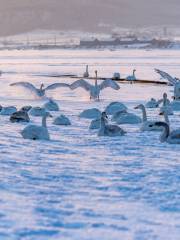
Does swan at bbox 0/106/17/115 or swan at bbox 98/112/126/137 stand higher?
swan at bbox 98/112/126/137

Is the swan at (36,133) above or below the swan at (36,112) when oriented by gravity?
above

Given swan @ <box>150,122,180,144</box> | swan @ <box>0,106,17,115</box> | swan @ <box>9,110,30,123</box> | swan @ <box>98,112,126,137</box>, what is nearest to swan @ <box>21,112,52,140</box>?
swan @ <box>98,112,126,137</box>

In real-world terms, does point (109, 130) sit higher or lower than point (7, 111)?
higher

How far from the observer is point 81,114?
54.1ft

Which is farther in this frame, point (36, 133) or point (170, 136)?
point (36, 133)

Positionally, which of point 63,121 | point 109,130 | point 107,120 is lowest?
point 107,120

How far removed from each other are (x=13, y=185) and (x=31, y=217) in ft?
5.01

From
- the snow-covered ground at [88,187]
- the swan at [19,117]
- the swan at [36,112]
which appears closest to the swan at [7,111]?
the swan at [36,112]

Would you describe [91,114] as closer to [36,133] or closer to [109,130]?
[109,130]

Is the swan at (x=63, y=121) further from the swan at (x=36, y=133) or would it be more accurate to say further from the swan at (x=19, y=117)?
the swan at (x=36, y=133)

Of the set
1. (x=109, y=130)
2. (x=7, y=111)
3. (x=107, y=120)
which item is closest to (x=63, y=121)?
(x=107, y=120)

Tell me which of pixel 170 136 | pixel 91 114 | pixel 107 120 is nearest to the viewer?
pixel 170 136

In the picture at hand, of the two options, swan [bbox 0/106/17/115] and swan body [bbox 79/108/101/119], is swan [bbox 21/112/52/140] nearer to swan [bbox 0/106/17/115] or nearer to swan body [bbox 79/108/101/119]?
swan body [bbox 79/108/101/119]

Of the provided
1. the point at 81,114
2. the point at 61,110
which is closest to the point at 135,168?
the point at 81,114
